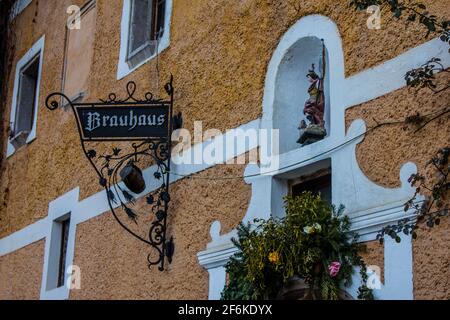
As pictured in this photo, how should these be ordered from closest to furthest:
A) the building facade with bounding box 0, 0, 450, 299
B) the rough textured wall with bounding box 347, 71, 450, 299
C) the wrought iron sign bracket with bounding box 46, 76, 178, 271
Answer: the rough textured wall with bounding box 347, 71, 450, 299 < the building facade with bounding box 0, 0, 450, 299 < the wrought iron sign bracket with bounding box 46, 76, 178, 271

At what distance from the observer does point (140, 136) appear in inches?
341

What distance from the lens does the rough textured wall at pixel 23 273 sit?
36.1 feet

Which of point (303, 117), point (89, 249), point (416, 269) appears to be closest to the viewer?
point (416, 269)

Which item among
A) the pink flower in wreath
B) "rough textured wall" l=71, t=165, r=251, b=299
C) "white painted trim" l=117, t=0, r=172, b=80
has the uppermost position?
"white painted trim" l=117, t=0, r=172, b=80

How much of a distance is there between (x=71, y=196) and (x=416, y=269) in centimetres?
539

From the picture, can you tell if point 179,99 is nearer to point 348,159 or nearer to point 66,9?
point 348,159

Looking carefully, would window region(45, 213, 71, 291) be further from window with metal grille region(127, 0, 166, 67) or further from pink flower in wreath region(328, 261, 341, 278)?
pink flower in wreath region(328, 261, 341, 278)

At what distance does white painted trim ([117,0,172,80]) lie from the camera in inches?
368

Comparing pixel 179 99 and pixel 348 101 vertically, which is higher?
pixel 179 99

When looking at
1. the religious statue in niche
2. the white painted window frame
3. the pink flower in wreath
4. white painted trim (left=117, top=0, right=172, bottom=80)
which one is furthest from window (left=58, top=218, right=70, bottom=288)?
the pink flower in wreath

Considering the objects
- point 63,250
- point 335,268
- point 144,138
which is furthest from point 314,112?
point 63,250

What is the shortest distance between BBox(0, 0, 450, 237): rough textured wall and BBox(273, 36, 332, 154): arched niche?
183mm

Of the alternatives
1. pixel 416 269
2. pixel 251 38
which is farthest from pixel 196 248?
pixel 416 269

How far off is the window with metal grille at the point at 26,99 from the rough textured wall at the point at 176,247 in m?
3.30
